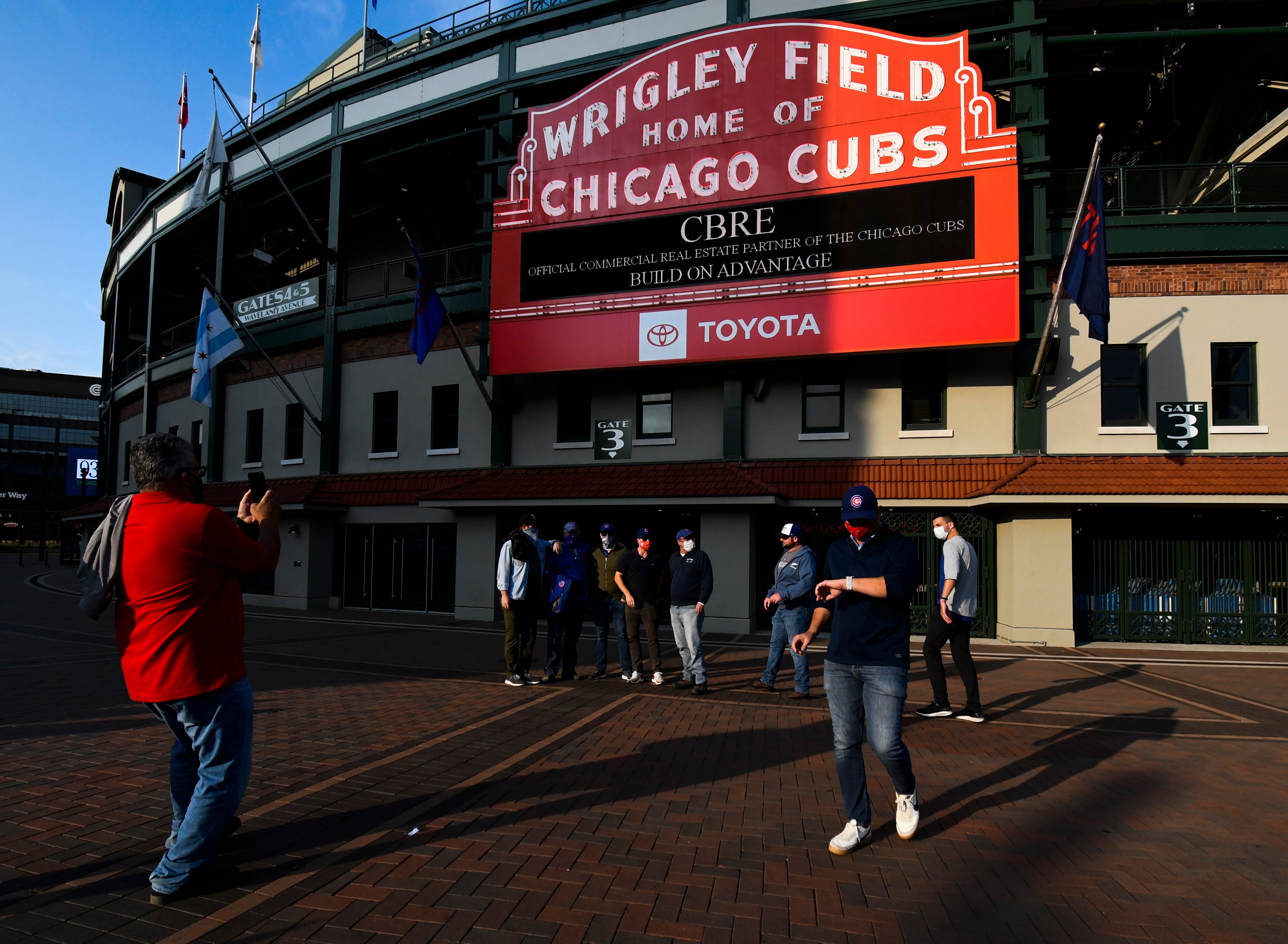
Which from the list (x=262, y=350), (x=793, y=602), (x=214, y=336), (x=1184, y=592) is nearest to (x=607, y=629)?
(x=793, y=602)

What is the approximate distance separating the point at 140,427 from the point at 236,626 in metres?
33.6

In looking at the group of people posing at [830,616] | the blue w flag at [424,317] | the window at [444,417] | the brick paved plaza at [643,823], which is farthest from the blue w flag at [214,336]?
the group of people posing at [830,616]

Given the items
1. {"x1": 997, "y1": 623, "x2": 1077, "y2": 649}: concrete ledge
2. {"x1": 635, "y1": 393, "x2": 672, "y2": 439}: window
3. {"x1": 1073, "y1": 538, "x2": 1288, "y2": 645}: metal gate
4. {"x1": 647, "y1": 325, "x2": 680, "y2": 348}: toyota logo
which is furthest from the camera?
{"x1": 635, "y1": 393, "x2": 672, "y2": 439}: window

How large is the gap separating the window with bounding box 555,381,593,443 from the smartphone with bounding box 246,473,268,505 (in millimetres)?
14162

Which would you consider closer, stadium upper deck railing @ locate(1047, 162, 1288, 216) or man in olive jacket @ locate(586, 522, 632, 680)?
man in olive jacket @ locate(586, 522, 632, 680)

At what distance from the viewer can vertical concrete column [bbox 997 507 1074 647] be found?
14109 mm

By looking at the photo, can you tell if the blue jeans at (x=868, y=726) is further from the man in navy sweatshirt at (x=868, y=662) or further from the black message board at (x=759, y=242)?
the black message board at (x=759, y=242)

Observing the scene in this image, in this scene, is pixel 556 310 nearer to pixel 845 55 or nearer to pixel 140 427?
pixel 845 55

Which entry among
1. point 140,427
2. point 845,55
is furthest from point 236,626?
point 140,427

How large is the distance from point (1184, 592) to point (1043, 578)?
8.76 feet

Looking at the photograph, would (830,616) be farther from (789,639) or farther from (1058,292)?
(1058,292)

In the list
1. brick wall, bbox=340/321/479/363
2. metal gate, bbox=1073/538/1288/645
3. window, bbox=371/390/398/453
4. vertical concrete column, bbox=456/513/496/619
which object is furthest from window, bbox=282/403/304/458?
metal gate, bbox=1073/538/1288/645

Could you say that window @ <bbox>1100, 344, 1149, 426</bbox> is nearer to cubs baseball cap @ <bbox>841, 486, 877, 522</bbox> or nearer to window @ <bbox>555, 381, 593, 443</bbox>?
window @ <bbox>555, 381, 593, 443</bbox>

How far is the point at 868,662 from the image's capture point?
436cm
